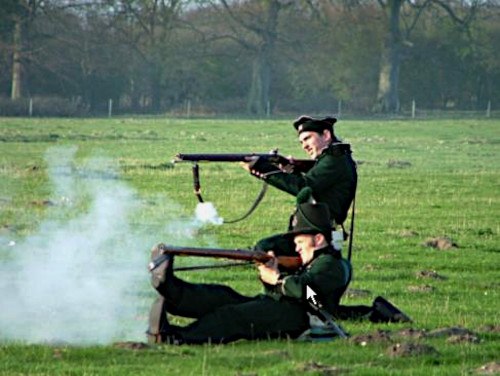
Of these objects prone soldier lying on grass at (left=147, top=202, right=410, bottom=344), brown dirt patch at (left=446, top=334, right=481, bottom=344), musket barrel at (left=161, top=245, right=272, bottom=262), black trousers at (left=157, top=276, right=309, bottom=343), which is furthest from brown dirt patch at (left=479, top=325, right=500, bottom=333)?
musket barrel at (left=161, top=245, right=272, bottom=262)

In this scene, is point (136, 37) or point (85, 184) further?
point (136, 37)

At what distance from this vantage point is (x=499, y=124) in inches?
2854

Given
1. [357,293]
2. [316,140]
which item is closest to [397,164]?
[357,293]

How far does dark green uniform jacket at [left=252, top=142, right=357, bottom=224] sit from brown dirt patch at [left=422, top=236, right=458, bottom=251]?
7104mm

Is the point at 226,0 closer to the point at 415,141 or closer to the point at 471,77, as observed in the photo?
the point at 471,77

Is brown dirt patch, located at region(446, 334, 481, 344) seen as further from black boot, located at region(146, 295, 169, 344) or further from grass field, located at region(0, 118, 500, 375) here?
black boot, located at region(146, 295, 169, 344)

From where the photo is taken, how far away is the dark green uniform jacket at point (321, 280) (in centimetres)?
1163

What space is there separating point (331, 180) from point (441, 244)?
24.7 ft

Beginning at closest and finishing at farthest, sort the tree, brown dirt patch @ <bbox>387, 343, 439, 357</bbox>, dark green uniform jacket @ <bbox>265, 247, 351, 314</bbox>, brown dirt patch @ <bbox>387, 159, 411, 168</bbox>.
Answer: brown dirt patch @ <bbox>387, 343, 439, 357</bbox> < dark green uniform jacket @ <bbox>265, 247, 351, 314</bbox> < brown dirt patch @ <bbox>387, 159, 411, 168</bbox> < the tree

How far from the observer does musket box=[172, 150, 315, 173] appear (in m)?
12.9

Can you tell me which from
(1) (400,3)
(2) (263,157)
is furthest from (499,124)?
(2) (263,157)

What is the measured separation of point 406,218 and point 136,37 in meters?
67.8

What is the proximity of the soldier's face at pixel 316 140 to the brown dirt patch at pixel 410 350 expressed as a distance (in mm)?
2297

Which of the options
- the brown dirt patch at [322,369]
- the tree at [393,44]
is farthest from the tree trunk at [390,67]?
the brown dirt patch at [322,369]
